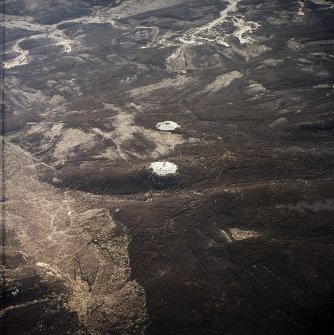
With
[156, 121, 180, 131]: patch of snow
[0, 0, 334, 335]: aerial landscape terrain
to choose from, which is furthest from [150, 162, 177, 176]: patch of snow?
[156, 121, 180, 131]: patch of snow

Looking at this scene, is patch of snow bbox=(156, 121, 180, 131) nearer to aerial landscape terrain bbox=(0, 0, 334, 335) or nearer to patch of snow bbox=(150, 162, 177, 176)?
aerial landscape terrain bbox=(0, 0, 334, 335)

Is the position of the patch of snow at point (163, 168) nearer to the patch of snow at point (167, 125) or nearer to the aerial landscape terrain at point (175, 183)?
the aerial landscape terrain at point (175, 183)

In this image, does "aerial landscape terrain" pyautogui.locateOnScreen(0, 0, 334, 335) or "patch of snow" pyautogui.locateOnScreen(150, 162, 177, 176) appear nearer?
"aerial landscape terrain" pyautogui.locateOnScreen(0, 0, 334, 335)

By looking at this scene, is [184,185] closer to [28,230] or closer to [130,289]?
[130,289]

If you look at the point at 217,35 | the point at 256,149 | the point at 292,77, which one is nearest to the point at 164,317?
the point at 256,149

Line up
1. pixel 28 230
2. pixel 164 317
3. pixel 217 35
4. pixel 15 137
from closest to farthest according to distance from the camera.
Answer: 1. pixel 164 317
2. pixel 28 230
3. pixel 15 137
4. pixel 217 35

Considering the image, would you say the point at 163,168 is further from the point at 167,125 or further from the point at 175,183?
the point at 167,125

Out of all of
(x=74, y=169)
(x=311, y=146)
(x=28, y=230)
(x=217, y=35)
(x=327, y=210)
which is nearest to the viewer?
(x=327, y=210)

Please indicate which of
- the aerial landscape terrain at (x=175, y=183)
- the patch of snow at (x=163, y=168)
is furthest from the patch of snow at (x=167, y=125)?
the patch of snow at (x=163, y=168)
